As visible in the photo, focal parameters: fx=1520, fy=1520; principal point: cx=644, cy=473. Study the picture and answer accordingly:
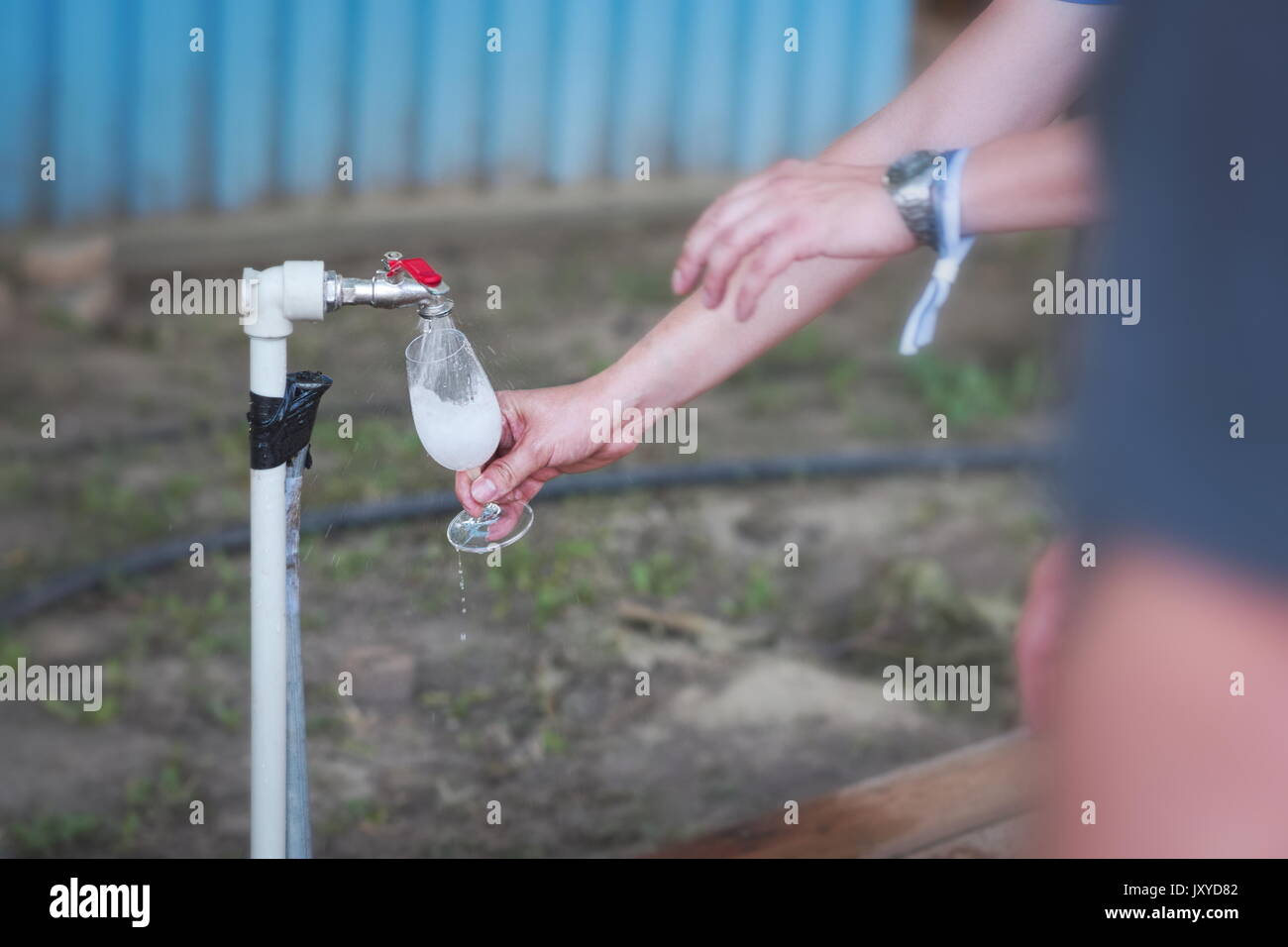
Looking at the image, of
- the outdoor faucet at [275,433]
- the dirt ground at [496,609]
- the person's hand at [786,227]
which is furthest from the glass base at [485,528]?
the person's hand at [786,227]

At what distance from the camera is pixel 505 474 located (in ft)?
6.22

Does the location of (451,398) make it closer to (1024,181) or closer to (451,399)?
(451,399)

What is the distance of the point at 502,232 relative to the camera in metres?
5.80

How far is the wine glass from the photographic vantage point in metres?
1.76

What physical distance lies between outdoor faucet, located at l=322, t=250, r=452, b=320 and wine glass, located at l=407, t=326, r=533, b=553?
30mm

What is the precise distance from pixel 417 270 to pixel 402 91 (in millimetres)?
3987

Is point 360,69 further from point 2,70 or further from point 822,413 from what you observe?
point 822,413

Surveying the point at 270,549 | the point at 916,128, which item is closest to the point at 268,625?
the point at 270,549

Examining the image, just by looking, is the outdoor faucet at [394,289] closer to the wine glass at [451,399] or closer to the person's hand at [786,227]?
the wine glass at [451,399]

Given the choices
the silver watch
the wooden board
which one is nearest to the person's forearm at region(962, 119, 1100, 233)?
the silver watch

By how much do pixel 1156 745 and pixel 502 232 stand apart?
5128mm

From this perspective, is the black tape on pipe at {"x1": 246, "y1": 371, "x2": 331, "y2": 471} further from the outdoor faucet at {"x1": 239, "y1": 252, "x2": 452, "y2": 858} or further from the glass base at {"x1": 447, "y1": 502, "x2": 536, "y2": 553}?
the glass base at {"x1": 447, "y1": 502, "x2": 536, "y2": 553}
